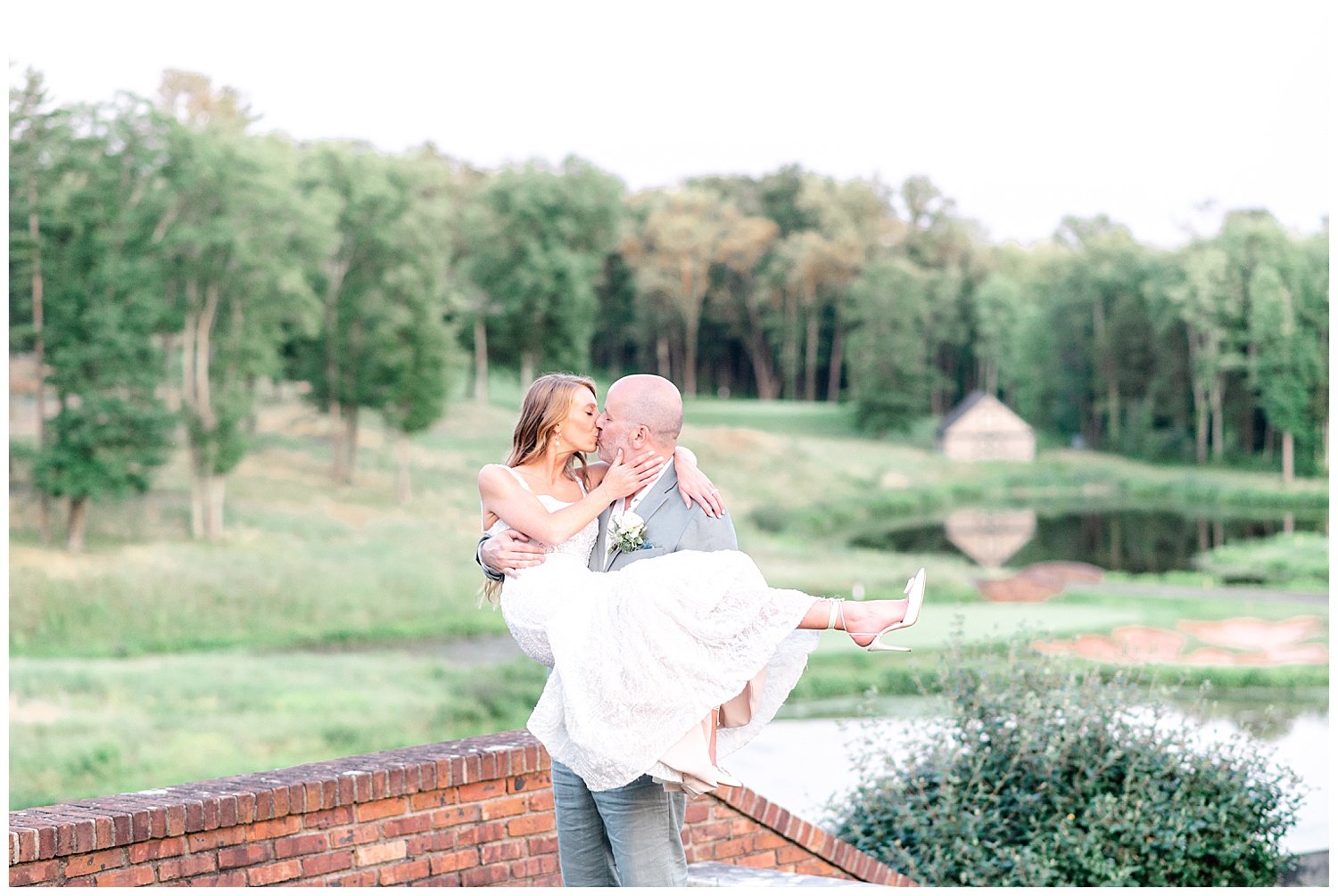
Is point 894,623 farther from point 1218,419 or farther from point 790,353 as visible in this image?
point 1218,419

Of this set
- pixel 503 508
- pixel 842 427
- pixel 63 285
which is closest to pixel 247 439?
pixel 63 285

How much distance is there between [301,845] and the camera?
4227 millimetres

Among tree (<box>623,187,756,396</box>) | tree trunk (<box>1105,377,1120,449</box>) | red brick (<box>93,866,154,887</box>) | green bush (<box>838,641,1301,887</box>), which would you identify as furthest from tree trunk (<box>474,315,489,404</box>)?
red brick (<box>93,866,154,887</box>)

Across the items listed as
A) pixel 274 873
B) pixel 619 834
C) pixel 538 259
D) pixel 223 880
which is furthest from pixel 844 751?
pixel 619 834

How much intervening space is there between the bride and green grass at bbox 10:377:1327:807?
13675mm

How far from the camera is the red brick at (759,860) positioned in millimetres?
5082

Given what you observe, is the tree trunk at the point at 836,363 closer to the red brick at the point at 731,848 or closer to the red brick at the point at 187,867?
the red brick at the point at 731,848

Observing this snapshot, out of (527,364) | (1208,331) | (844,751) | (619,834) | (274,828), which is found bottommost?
(844,751)

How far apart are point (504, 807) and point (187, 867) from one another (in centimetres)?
98

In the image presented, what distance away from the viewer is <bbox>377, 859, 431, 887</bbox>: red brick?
4.38 m

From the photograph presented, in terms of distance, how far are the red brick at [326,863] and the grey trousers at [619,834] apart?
147 centimetres

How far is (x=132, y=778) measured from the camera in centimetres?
1584

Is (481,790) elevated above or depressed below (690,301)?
below

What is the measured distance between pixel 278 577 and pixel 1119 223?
14.5m
